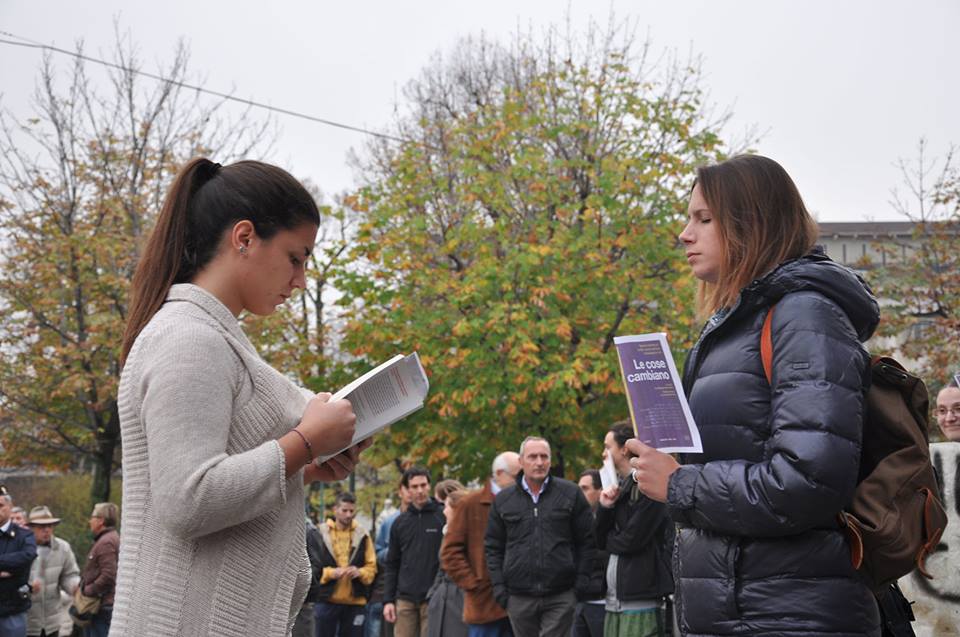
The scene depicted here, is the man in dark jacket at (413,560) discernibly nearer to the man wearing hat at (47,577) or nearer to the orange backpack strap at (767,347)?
the man wearing hat at (47,577)

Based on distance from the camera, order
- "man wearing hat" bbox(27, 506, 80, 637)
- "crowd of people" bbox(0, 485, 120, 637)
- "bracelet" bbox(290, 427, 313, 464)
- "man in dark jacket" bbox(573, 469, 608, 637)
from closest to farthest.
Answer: "bracelet" bbox(290, 427, 313, 464), "man in dark jacket" bbox(573, 469, 608, 637), "crowd of people" bbox(0, 485, 120, 637), "man wearing hat" bbox(27, 506, 80, 637)

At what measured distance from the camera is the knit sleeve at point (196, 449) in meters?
2.54

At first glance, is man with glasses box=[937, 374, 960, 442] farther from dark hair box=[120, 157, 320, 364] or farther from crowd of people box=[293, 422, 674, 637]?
dark hair box=[120, 157, 320, 364]

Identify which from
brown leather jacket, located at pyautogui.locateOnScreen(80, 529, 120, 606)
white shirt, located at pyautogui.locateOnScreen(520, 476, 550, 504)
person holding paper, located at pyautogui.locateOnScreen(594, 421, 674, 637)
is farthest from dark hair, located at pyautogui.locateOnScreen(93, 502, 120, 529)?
person holding paper, located at pyautogui.locateOnScreen(594, 421, 674, 637)

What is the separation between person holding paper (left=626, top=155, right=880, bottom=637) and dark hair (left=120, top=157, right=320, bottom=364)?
4.33 ft

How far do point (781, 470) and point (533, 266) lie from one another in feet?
50.7

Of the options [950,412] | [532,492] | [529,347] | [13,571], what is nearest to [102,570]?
→ [13,571]

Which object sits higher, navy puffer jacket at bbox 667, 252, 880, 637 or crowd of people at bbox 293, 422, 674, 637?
navy puffer jacket at bbox 667, 252, 880, 637

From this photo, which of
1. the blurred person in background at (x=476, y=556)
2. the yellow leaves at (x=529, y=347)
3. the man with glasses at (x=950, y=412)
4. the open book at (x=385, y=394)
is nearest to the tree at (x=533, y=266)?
the yellow leaves at (x=529, y=347)

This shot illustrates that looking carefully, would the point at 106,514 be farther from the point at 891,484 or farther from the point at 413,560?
the point at 891,484

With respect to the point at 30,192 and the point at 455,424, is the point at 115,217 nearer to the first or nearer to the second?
the point at 30,192

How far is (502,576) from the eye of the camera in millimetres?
11000

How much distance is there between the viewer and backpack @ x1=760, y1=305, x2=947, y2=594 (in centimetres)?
310

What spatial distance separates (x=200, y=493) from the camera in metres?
2.53
